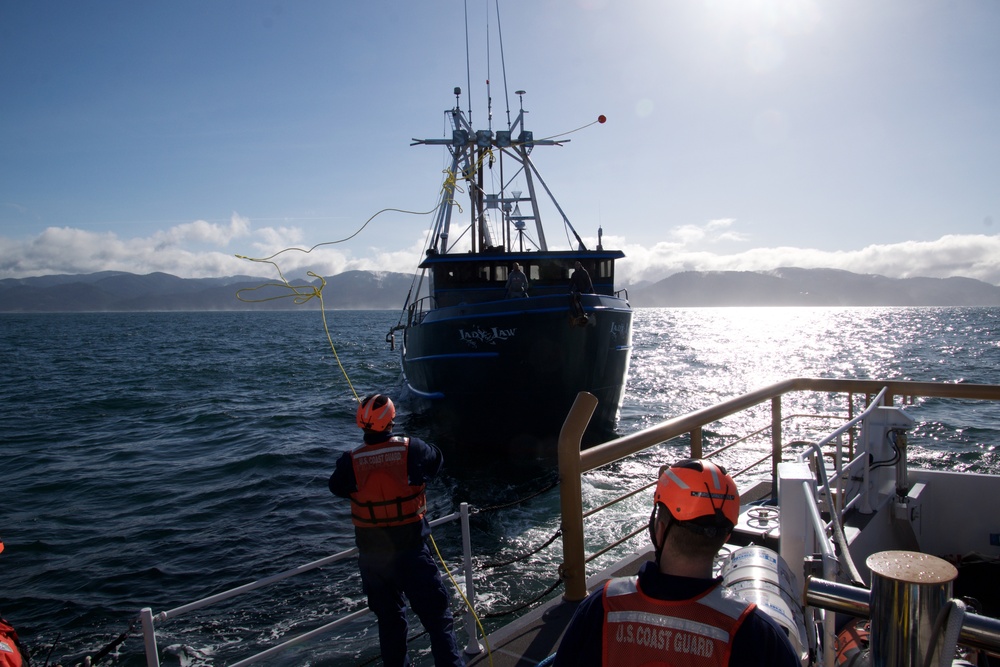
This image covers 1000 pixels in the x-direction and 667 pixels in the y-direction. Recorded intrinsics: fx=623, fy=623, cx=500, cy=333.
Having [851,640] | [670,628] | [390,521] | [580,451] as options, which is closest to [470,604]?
[390,521]

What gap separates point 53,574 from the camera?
855 centimetres

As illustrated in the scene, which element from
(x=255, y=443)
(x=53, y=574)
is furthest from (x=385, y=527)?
(x=255, y=443)

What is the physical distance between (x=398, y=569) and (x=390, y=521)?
0.30 metres

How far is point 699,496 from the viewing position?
163 centimetres

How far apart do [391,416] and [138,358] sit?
4611cm

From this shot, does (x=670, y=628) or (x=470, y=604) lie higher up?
(x=670, y=628)

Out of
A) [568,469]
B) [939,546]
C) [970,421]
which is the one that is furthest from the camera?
[970,421]

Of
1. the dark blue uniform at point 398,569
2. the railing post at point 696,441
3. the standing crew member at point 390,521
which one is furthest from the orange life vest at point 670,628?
the railing post at point 696,441

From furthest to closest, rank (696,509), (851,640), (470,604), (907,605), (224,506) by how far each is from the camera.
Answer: (224,506) < (470,604) < (851,640) < (696,509) < (907,605)

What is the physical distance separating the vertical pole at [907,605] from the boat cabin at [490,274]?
14.3 m

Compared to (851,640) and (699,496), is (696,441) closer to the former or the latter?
(851,640)

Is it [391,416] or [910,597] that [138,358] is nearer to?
[391,416]

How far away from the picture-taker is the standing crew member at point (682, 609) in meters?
1.49

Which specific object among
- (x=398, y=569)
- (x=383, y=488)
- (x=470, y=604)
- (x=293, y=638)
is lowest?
(x=293, y=638)
